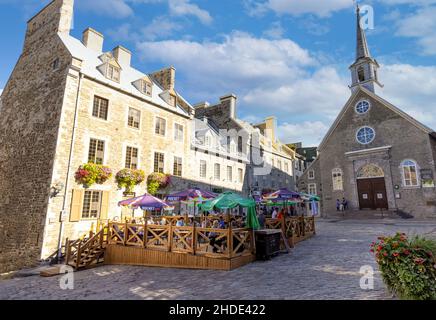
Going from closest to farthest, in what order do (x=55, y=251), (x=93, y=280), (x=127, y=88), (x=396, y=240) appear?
(x=396, y=240) → (x=93, y=280) → (x=55, y=251) → (x=127, y=88)

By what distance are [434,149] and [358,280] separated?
22.8m

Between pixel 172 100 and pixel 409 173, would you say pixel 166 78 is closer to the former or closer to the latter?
pixel 172 100

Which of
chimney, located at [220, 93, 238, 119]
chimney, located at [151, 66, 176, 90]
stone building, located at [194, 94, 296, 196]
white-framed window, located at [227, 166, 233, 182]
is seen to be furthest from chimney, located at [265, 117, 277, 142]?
chimney, located at [151, 66, 176, 90]

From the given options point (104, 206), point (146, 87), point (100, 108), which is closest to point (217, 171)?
point (146, 87)

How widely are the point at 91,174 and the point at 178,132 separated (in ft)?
28.5

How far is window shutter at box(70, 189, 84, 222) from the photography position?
44.9 feet

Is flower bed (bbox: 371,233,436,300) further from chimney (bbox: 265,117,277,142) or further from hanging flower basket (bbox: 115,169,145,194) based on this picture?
chimney (bbox: 265,117,277,142)

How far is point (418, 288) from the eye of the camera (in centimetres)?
449

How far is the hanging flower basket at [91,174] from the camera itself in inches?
554

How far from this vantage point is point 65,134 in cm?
1405

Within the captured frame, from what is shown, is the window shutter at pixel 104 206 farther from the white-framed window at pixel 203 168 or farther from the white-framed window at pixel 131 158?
the white-framed window at pixel 203 168

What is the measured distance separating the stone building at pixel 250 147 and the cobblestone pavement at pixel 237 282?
64.6 ft

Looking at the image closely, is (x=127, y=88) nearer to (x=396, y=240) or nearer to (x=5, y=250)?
(x=5, y=250)
